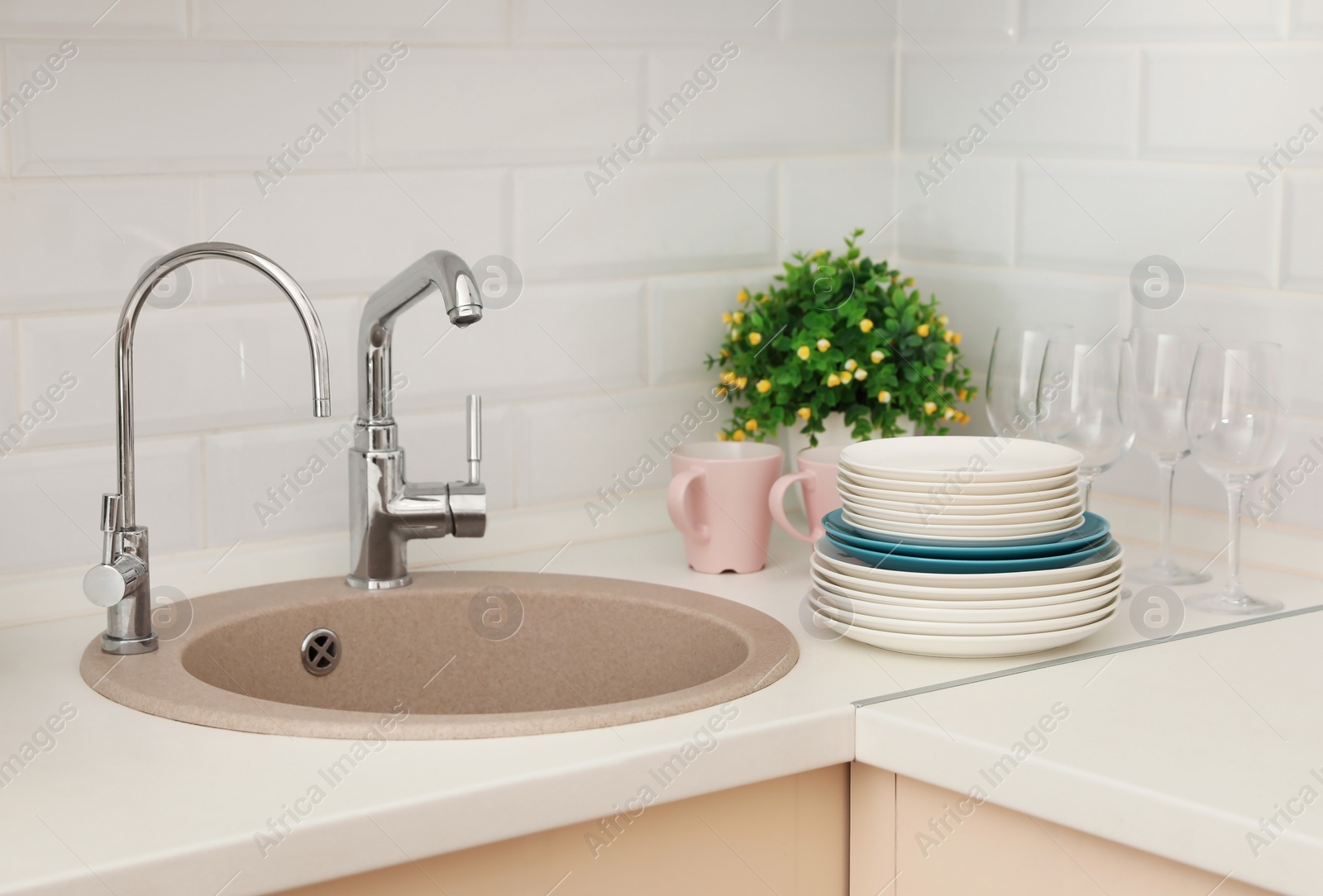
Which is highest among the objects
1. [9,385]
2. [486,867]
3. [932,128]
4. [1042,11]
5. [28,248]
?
[1042,11]

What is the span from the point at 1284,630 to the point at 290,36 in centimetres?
103

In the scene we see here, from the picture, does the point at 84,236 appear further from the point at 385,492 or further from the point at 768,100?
the point at 768,100

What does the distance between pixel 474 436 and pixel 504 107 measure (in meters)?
0.37

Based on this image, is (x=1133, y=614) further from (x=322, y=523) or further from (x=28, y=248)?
(x=28, y=248)

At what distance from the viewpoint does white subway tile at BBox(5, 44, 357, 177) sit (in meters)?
1.20

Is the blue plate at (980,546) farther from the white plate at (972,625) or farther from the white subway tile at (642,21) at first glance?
the white subway tile at (642,21)

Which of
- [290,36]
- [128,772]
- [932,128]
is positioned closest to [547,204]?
[290,36]

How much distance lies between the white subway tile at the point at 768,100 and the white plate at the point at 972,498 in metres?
0.55

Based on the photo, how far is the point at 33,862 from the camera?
767 millimetres

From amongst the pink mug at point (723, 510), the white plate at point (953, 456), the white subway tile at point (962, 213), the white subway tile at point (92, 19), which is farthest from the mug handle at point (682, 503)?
the white subway tile at point (92, 19)

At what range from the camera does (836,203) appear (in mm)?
1676

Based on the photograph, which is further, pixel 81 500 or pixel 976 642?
pixel 81 500

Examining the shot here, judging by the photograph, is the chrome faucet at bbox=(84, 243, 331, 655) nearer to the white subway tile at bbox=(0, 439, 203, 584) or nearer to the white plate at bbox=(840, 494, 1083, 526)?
the white subway tile at bbox=(0, 439, 203, 584)

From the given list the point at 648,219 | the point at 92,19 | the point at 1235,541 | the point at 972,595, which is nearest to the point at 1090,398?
the point at 1235,541
